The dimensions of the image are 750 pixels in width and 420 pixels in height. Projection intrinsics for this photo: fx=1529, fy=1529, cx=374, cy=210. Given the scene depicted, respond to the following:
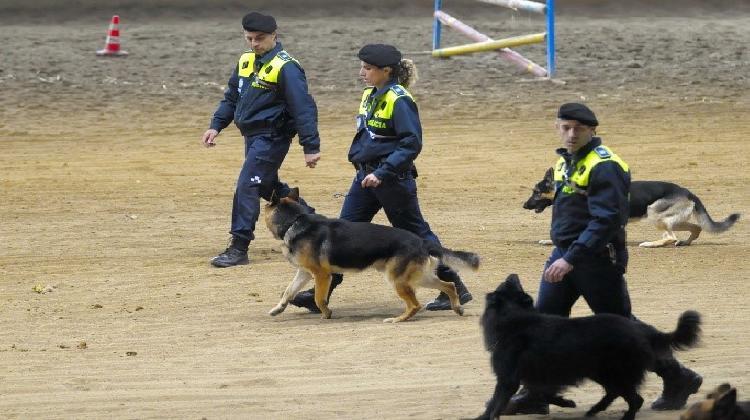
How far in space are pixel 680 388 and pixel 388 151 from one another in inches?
137

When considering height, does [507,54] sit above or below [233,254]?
below

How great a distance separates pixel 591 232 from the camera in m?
8.01

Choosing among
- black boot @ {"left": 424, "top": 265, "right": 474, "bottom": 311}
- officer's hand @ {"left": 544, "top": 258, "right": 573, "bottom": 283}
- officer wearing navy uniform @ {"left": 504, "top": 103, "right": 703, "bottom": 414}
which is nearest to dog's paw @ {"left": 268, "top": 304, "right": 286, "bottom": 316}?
black boot @ {"left": 424, "top": 265, "right": 474, "bottom": 311}

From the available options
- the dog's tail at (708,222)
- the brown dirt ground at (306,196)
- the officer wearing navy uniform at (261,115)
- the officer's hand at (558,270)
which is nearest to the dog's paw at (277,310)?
the brown dirt ground at (306,196)

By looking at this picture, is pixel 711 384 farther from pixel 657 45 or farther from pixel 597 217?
pixel 657 45

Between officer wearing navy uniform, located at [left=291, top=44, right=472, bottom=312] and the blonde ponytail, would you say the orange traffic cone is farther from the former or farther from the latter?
the blonde ponytail

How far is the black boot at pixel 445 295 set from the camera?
36.1ft

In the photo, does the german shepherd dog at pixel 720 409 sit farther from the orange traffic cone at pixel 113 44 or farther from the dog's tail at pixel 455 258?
the orange traffic cone at pixel 113 44

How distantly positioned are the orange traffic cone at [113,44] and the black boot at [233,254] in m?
10.8

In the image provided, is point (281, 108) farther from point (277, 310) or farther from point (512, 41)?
point (512, 41)

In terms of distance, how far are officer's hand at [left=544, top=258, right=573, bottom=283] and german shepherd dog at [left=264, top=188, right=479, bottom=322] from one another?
2451 mm

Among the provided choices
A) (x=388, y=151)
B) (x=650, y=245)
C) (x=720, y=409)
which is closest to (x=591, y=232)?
(x=720, y=409)

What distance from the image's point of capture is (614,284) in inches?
325

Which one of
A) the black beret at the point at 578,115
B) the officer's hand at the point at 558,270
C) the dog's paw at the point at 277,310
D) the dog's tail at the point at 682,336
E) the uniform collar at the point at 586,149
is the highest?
the black beret at the point at 578,115
